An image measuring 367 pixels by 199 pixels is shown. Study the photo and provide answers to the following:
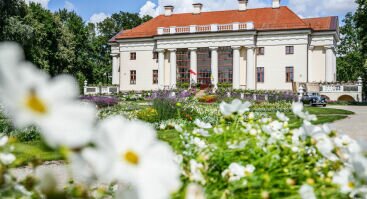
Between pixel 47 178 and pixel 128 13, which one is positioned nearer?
pixel 47 178

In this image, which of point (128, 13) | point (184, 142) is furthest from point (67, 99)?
point (128, 13)

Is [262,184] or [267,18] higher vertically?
[267,18]

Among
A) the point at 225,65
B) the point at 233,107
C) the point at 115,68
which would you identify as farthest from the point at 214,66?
the point at 233,107

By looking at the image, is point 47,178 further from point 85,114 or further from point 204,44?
point 204,44

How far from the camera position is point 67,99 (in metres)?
0.99

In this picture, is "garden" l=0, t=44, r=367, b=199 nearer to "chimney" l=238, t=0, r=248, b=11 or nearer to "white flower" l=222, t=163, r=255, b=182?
"white flower" l=222, t=163, r=255, b=182

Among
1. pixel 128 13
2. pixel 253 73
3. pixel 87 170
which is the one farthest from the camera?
pixel 128 13

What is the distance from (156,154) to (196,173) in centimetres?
97

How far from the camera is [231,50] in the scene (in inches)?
1772

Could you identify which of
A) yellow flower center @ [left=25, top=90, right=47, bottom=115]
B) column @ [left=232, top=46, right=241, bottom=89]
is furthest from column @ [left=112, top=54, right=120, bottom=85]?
yellow flower center @ [left=25, top=90, right=47, bottom=115]

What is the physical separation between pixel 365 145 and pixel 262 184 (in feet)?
1.59

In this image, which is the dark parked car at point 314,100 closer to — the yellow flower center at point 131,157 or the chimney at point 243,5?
the chimney at point 243,5

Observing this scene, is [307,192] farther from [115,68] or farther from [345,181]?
[115,68]

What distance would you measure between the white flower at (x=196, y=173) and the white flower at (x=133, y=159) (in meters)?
0.92
